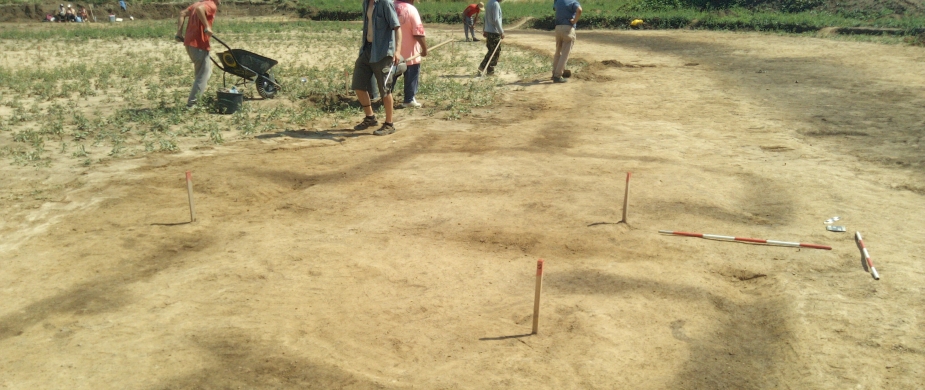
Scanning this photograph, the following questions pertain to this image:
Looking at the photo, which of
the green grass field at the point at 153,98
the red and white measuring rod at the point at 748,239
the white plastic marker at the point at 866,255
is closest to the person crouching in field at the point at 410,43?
the green grass field at the point at 153,98

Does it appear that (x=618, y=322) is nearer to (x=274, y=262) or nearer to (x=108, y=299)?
(x=274, y=262)

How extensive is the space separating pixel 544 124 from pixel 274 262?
6.06m

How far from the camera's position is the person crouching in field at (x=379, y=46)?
33.8 ft

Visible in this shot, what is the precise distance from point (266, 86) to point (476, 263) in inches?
296

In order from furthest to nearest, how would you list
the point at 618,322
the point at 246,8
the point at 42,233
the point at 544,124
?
the point at 246,8 < the point at 544,124 < the point at 42,233 < the point at 618,322

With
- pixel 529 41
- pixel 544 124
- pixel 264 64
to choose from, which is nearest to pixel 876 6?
pixel 529 41

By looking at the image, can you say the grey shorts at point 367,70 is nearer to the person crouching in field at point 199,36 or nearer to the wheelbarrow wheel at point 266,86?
the person crouching in field at point 199,36

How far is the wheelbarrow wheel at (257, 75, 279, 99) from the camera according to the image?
1270 cm

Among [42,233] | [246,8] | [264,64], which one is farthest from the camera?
[246,8]

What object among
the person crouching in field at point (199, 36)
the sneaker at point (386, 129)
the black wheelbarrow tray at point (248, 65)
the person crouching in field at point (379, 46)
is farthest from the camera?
the black wheelbarrow tray at point (248, 65)

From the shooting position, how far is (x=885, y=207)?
25.8 ft

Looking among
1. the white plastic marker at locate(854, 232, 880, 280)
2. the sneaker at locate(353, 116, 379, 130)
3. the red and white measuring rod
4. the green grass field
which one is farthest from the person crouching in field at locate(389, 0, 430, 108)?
the white plastic marker at locate(854, 232, 880, 280)

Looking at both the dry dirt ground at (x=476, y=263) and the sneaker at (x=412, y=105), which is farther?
the sneaker at (x=412, y=105)

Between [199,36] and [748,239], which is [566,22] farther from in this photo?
[748,239]
